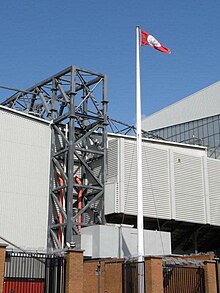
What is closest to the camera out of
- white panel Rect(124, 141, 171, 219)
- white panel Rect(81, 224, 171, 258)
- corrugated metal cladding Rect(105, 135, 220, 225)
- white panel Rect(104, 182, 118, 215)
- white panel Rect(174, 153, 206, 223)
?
white panel Rect(81, 224, 171, 258)

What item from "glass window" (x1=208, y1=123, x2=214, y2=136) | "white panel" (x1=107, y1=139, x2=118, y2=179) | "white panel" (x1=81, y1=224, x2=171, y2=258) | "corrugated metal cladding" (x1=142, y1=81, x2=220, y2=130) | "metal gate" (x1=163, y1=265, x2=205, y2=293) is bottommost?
"metal gate" (x1=163, y1=265, x2=205, y2=293)

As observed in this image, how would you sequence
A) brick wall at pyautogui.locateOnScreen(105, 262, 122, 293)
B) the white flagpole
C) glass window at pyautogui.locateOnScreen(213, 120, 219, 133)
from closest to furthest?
the white flagpole < brick wall at pyautogui.locateOnScreen(105, 262, 122, 293) < glass window at pyautogui.locateOnScreen(213, 120, 219, 133)

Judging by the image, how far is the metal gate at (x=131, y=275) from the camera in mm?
27812

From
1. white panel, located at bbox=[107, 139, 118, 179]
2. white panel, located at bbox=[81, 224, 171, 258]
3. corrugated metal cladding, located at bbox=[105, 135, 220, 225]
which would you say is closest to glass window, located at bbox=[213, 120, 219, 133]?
corrugated metal cladding, located at bbox=[105, 135, 220, 225]

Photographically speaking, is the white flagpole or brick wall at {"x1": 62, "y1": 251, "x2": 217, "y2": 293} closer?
brick wall at {"x1": 62, "y1": 251, "x2": 217, "y2": 293}

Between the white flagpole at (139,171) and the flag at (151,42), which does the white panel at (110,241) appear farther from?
the flag at (151,42)

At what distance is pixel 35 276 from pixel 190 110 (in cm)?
4817

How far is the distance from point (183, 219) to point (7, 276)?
20.9 meters

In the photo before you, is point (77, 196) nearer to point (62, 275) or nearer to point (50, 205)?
point (50, 205)

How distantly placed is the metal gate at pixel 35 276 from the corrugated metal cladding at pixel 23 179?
11.3 metres

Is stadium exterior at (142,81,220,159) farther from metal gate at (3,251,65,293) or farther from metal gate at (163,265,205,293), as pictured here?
metal gate at (3,251,65,293)

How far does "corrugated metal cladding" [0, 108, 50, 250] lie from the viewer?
39.2 m

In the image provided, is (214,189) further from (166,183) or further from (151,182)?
(151,182)

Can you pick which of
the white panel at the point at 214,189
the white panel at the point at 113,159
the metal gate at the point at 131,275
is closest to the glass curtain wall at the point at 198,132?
the white panel at the point at 214,189
